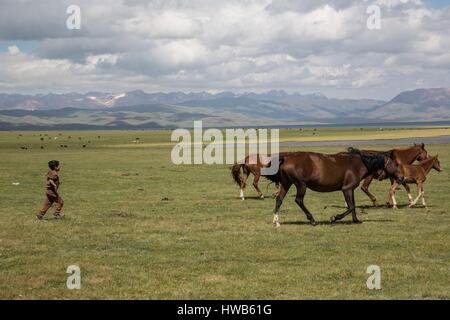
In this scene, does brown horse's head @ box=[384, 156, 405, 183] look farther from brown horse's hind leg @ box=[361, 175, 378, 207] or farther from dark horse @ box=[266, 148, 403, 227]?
brown horse's hind leg @ box=[361, 175, 378, 207]

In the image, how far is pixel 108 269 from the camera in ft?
41.6

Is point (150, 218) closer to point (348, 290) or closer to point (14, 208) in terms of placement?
point (14, 208)

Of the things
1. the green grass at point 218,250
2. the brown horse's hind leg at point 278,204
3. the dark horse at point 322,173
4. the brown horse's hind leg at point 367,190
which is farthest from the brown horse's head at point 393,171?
the brown horse's hind leg at point 278,204

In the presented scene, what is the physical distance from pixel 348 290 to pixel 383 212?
10954mm

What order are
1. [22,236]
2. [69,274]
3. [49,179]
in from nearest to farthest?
1. [69,274]
2. [22,236]
3. [49,179]

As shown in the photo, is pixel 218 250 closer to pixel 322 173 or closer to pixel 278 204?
pixel 278 204

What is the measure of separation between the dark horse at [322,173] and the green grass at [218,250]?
0.87m

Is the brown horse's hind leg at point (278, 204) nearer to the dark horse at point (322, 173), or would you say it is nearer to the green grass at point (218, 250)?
the dark horse at point (322, 173)

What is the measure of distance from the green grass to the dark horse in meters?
0.87

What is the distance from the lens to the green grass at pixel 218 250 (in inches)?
437

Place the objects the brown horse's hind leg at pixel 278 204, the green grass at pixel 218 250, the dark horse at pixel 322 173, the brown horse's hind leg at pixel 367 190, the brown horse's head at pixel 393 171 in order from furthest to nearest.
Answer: the brown horse's hind leg at pixel 367 190, the brown horse's head at pixel 393 171, the dark horse at pixel 322 173, the brown horse's hind leg at pixel 278 204, the green grass at pixel 218 250

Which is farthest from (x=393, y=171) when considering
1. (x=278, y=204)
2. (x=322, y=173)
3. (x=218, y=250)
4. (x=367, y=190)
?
(x=218, y=250)

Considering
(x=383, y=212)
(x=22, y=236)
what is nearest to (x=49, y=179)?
(x=22, y=236)

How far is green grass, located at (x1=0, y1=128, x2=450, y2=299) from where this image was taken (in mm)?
11094
